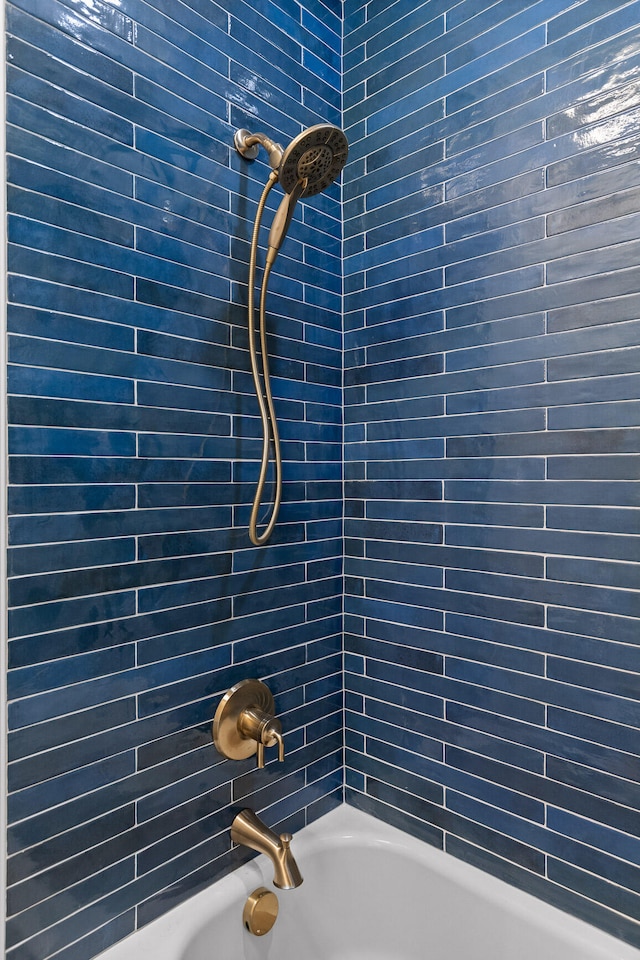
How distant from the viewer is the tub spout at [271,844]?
123 cm

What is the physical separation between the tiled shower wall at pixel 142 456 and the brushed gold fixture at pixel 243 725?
3 centimetres

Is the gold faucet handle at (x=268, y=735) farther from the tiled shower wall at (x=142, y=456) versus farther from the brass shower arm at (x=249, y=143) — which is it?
the brass shower arm at (x=249, y=143)

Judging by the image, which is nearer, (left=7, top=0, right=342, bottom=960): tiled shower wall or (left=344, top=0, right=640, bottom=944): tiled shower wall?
(left=7, top=0, right=342, bottom=960): tiled shower wall

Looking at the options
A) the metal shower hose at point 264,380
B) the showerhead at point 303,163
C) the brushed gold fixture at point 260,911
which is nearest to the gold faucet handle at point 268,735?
the brushed gold fixture at point 260,911

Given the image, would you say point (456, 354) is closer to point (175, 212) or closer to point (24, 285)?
point (175, 212)

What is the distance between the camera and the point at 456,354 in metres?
1.41

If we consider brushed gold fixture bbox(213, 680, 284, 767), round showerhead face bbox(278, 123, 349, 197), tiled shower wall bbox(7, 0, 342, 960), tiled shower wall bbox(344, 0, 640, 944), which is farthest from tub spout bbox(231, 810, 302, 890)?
round showerhead face bbox(278, 123, 349, 197)

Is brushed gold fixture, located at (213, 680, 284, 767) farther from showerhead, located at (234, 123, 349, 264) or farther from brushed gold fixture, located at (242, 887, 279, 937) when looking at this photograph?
showerhead, located at (234, 123, 349, 264)

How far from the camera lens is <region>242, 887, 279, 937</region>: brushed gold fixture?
4.20ft

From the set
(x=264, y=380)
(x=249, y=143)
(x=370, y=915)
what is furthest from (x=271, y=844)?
(x=249, y=143)

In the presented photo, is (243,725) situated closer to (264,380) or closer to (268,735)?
(268,735)

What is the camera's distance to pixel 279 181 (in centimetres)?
122

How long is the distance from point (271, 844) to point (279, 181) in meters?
1.41

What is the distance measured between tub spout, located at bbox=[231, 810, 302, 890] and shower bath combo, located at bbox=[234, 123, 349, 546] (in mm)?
633
